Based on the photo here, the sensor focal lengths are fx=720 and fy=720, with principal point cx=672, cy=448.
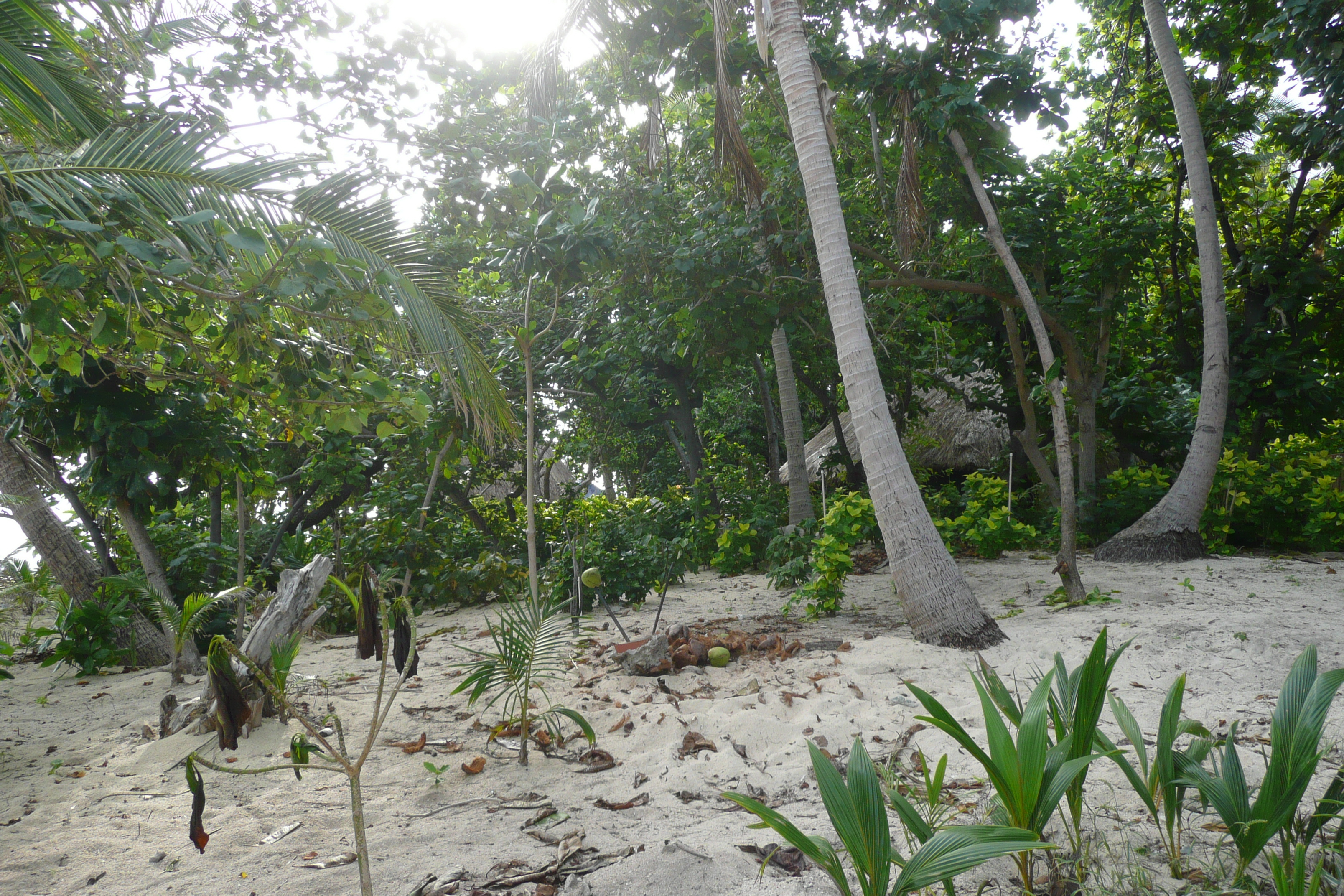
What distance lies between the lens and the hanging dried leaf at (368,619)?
2102 millimetres

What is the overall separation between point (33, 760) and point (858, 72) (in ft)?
21.9

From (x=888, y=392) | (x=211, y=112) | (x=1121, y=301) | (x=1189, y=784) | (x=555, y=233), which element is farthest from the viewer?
(x=888, y=392)

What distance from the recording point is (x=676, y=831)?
2309 mm

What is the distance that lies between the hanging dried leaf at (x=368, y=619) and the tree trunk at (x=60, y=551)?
4433 mm

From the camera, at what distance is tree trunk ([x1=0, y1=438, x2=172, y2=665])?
5133 mm

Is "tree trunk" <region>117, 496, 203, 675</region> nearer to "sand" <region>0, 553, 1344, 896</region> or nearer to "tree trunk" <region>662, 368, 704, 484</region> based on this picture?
"sand" <region>0, 553, 1344, 896</region>

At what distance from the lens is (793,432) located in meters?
7.39

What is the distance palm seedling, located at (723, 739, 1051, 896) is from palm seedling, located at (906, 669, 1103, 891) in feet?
0.33

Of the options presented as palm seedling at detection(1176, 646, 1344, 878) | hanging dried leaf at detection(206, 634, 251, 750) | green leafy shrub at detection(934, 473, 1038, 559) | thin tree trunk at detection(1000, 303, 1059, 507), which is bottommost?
palm seedling at detection(1176, 646, 1344, 878)

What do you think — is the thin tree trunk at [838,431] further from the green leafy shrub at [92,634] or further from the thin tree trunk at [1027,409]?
the green leafy shrub at [92,634]

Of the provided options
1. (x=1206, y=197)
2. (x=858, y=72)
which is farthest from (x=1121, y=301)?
(x=858, y=72)

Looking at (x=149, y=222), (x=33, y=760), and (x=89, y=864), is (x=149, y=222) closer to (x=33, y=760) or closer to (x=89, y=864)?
(x=89, y=864)

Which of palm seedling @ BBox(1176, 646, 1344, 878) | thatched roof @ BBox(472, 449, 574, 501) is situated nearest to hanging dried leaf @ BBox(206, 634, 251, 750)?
palm seedling @ BBox(1176, 646, 1344, 878)

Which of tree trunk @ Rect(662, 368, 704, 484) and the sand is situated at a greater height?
tree trunk @ Rect(662, 368, 704, 484)
